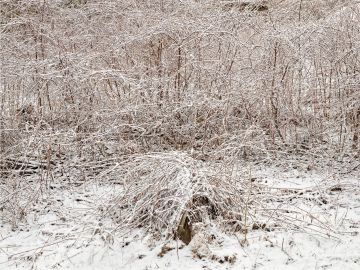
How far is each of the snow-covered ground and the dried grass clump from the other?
97 mm

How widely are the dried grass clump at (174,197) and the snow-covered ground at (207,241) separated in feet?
0.32

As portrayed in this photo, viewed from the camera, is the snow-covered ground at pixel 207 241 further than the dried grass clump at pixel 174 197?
No

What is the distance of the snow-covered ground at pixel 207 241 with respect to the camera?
2.93 m

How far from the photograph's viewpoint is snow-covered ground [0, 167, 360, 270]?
2932mm

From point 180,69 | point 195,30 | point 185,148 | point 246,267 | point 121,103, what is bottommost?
point 246,267

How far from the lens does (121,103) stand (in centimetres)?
448

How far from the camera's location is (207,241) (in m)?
3.04

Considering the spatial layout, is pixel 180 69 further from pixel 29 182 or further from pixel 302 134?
pixel 29 182

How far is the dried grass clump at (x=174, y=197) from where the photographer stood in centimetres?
312

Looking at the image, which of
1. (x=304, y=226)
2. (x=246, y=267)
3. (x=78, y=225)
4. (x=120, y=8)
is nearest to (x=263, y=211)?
(x=304, y=226)

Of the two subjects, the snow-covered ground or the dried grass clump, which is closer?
the snow-covered ground

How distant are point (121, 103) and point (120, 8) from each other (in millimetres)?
1260

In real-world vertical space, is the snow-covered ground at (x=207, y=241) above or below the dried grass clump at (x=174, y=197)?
below

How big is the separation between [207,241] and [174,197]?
329mm
